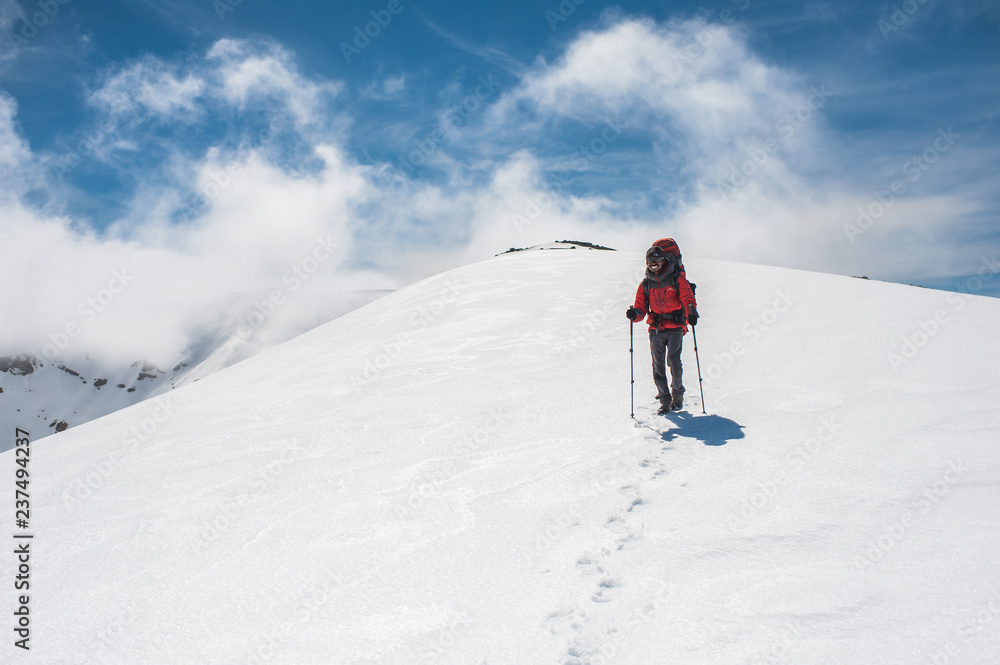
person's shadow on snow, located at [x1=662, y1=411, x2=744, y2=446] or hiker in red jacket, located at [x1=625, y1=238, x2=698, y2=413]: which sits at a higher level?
hiker in red jacket, located at [x1=625, y1=238, x2=698, y2=413]

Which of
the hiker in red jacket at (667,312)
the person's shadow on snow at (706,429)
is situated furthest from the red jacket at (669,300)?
the person's shadow on snow at (706,429)

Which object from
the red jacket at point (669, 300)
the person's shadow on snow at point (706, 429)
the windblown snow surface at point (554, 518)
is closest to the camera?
the windblown snow surface at point (554, 518)

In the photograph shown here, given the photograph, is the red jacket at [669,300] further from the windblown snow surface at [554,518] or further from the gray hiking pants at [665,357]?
the windblown snow surface at [554,518]

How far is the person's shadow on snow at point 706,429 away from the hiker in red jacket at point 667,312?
335 millimetres

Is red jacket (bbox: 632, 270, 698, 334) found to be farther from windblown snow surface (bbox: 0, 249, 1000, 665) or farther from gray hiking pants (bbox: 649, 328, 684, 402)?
windblown snow surface (bbox: 0, 249, 1000, 665)

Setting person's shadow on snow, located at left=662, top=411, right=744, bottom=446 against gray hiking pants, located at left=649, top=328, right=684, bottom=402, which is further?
gray hiking pants, located at left=649, top=328, right=684, bottom=402

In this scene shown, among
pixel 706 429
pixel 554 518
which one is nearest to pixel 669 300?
pixel 706 429

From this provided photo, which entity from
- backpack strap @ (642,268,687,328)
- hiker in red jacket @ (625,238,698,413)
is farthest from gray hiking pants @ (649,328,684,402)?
backpack strap @ (642,268,687,328)

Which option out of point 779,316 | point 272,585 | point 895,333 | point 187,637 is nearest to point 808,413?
point 895,333

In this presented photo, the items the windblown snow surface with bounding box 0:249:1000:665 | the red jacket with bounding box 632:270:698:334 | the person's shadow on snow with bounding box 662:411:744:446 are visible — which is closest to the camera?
the windblown snow surface with bounding box 0:249:1000:665

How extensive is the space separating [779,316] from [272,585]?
32.6 feet

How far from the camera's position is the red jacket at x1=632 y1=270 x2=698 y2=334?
623 cm

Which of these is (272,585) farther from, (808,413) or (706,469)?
(808,413)

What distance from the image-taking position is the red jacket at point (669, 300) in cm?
623
